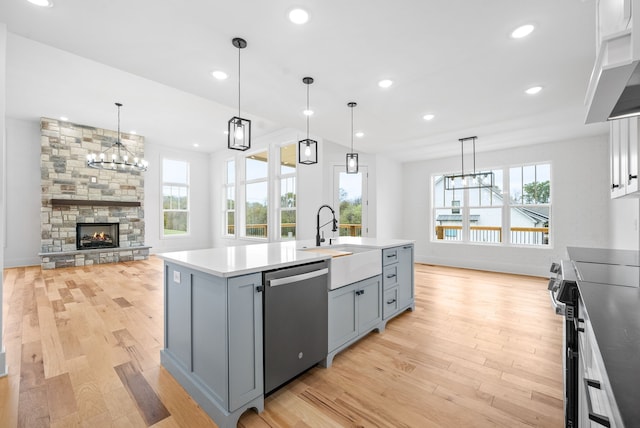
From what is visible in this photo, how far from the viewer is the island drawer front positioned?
9.91ft

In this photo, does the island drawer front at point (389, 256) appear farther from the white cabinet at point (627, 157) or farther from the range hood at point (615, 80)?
the range hood at point (615, 80)

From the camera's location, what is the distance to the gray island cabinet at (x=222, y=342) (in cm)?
159

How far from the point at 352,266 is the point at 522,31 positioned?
2.37 metres

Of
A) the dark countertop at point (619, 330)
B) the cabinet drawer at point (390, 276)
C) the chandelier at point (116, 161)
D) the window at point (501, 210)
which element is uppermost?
the chandelier at point (116, 161)

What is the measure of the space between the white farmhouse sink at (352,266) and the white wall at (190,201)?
686 centimetres

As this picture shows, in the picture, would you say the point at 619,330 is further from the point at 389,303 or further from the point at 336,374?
the point at 389,303

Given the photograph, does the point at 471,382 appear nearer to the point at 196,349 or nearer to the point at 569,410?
the point at 569,410

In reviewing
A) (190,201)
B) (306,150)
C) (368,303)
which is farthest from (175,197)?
(368,303)

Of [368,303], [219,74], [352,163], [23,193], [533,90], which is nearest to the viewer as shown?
[368,303]

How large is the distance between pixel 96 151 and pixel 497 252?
9.62 m

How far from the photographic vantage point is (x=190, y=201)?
8.82 m

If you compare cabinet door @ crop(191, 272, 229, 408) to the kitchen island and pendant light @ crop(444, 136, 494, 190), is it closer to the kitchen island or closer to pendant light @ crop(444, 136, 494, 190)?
the kitchen island

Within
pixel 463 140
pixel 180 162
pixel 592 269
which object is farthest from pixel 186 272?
pixel 180 162

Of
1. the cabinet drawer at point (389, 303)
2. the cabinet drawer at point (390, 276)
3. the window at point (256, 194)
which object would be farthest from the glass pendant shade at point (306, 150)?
the window at point (256, 194)
